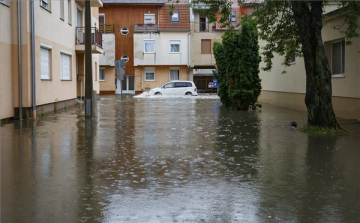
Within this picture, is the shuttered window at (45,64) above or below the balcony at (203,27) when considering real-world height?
below

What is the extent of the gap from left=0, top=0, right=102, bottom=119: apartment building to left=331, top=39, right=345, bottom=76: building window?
10.8 metres

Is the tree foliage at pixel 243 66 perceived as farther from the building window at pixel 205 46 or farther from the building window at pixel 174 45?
the building window at pixel 205 46

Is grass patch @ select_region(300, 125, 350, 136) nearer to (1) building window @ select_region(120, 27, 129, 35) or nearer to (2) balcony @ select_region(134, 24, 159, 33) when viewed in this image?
(2) balcony @ select_region(134, 24, 159, 33)

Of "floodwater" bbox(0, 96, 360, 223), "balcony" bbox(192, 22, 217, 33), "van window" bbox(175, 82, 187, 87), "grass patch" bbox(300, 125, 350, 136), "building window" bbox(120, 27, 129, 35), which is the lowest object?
"floodwater" bbox(0, 96, 360, 223)

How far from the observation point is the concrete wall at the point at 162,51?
52312mm

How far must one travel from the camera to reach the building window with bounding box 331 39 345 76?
1772 cm

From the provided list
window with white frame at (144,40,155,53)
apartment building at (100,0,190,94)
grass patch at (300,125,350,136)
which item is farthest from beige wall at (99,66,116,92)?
grass patch at (300,125,350,136)

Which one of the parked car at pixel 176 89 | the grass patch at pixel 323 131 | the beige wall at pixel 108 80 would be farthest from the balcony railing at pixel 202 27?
the grass patch at pixel 323 131

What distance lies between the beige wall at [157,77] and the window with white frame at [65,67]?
2851 centimetres

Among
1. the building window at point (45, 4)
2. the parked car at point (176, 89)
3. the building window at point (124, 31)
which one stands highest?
the building window at point (124, 31)

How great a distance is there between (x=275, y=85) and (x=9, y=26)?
15683mm

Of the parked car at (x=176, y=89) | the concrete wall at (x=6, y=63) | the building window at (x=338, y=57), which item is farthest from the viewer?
the parked car at (x=176, y=89)

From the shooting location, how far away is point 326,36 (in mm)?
18828

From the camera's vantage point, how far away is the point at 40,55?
19188 millimetres
